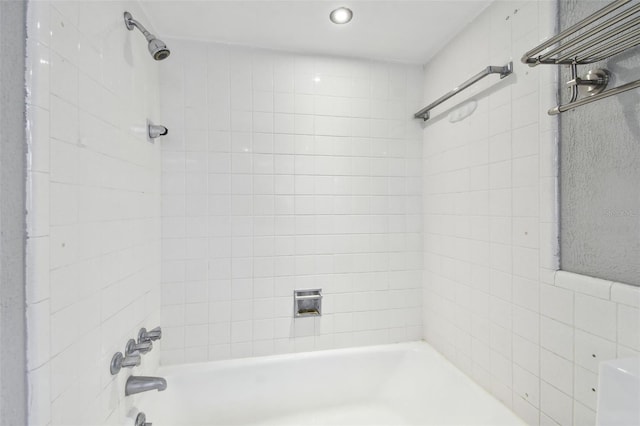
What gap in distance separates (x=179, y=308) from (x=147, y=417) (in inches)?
19.9

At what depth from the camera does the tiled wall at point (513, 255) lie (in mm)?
1013

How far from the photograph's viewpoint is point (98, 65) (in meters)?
1.03

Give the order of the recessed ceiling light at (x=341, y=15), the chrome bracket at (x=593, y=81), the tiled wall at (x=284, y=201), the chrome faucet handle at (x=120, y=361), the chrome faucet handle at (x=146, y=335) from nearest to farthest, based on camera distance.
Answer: the chrome bracket at (x=593, y=81)
the chrome faucet handle at (x=120, y=361)
the chrome faucet handle at (x=146, y=335)
the recessed ceiling light at (x=341, y=15)
the tiled wall at (x=284, y=201)

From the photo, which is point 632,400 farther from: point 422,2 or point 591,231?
point 422,2

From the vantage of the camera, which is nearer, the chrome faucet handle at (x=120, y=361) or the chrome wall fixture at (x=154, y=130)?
the chrome faucet handle at (x=120, y=361)

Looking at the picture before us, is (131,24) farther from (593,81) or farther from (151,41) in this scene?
(593,81)

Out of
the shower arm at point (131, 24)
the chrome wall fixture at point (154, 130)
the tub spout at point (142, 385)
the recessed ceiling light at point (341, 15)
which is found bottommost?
the tub spout at point (142, 385)

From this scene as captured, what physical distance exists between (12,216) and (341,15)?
4.88 feet

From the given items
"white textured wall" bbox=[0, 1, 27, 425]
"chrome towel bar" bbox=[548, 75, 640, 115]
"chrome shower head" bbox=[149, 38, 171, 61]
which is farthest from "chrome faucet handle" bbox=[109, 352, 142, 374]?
"chrome towel bar" bbox=[548, 75, 640, 115]

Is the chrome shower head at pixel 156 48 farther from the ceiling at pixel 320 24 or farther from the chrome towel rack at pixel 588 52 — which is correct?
the chrome towel rack at pixel 588 52

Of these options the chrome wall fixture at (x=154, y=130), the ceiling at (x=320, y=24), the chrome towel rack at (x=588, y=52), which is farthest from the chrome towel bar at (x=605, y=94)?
the chrome wall fixture at (x=154, y=130)

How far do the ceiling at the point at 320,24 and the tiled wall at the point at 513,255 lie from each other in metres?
0.14

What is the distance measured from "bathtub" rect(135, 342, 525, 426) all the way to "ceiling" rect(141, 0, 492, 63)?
1.81 metres

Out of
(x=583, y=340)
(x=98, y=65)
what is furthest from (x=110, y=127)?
(x=583, y=340)
